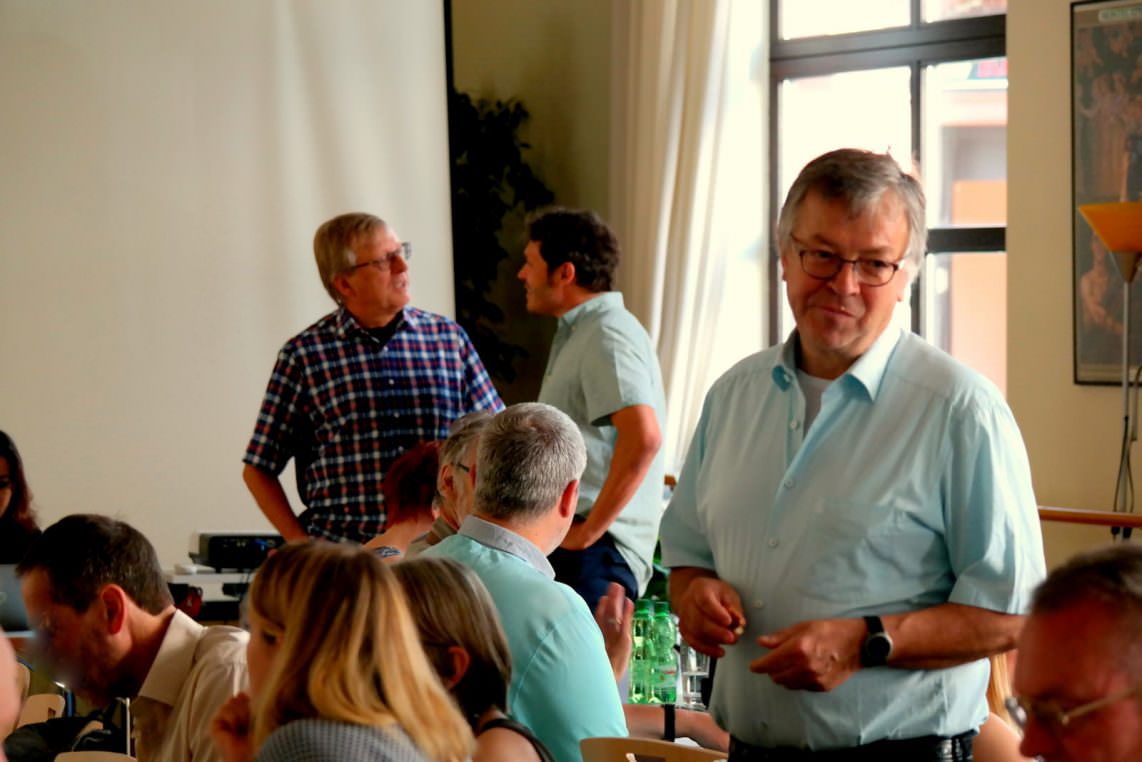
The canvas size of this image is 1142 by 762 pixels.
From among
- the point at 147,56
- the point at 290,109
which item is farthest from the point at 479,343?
the point at 147,56

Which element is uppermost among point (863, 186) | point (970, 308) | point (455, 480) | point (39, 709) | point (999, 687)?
point (863, 186)

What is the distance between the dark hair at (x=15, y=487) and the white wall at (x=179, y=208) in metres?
0.32

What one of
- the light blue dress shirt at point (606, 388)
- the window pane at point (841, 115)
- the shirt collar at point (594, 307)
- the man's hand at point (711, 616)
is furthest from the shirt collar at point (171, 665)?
the window pane at point (841, 115)

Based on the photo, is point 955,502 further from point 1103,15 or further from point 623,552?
point 1103,15

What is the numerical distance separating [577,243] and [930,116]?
9.07ft

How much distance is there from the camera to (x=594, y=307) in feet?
15.0

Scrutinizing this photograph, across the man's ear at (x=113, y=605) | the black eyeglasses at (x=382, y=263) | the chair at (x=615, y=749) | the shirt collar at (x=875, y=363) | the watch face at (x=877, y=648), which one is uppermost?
the black eyeglasses at (x=382, y=263)

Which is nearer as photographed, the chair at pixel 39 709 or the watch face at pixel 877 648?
the watch face at pixel 877 648

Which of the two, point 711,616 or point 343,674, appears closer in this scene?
point 343,674

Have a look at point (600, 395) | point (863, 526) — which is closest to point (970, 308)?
point (600, 395)

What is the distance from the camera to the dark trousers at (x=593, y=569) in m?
4.48

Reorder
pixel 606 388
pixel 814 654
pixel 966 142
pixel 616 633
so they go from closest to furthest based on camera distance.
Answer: pixel 814 654, pixel 616 633, pixel 606 388, pixel 966 142

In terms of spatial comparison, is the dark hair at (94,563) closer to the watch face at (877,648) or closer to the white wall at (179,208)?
the watch face at (877,648)

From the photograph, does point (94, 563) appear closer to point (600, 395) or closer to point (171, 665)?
point (171, 665)
